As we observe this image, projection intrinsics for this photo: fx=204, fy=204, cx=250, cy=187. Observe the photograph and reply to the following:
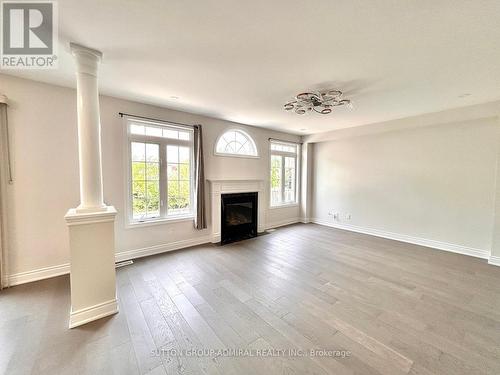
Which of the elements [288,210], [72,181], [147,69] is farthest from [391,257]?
[72,181]

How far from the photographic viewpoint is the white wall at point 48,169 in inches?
108

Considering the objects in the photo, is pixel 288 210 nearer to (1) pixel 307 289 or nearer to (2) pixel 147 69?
(1) pixel 307 289

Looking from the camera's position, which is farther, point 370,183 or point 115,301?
point 370,183

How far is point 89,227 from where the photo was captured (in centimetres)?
207

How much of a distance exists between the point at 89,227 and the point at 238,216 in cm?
321

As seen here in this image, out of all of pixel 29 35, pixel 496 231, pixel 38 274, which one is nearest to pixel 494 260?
pixel 496 231

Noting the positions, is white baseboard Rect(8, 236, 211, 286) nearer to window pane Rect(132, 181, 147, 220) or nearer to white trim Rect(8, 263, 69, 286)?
white trim Rect(8, 263, 69, 286)

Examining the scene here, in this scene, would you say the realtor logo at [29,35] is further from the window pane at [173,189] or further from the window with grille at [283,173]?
the window with grille at [283,173]

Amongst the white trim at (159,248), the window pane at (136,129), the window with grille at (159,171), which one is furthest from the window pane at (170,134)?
the white trim at (159,248)

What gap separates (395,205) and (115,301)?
5620 mm

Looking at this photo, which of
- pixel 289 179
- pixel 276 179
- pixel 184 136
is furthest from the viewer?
pixel 289 179

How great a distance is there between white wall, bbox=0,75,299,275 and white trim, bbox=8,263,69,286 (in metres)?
0.05

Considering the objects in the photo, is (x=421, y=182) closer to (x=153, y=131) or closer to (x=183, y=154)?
(x=183, y=154)

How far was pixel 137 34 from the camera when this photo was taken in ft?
6.09
